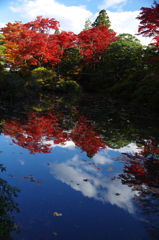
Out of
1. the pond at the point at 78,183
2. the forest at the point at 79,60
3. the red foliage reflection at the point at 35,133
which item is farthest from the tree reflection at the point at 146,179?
the forest at the point at 79,60

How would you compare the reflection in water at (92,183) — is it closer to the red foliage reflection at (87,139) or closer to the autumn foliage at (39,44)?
the red foliage reflection at (87,139)

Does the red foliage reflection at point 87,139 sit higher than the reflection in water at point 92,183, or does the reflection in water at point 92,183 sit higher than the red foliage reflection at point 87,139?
the red foliage reflection at point 87,139

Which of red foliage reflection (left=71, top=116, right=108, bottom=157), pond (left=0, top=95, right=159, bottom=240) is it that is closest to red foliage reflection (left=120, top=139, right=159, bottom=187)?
pond (left=0, top=95, right=159, bottom=240)

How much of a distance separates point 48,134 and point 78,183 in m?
3.05

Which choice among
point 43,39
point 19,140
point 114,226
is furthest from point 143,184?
point 43,39

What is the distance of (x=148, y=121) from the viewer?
9.14 m

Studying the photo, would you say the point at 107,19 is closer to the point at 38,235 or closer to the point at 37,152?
the point at 37,152

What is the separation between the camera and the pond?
2.66 m

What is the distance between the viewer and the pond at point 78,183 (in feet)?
8.71

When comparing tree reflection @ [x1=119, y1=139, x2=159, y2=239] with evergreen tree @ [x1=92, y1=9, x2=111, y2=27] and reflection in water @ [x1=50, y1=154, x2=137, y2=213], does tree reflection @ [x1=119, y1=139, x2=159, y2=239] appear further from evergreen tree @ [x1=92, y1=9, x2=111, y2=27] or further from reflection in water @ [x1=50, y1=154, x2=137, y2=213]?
evergreen tree @ [x1=92, y1=9, x2=111, y2=27]

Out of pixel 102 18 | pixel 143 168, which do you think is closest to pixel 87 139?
pixel 143 168

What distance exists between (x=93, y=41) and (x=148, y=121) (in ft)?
62.1

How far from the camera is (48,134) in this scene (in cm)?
666

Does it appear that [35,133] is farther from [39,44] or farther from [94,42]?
[94,42]
